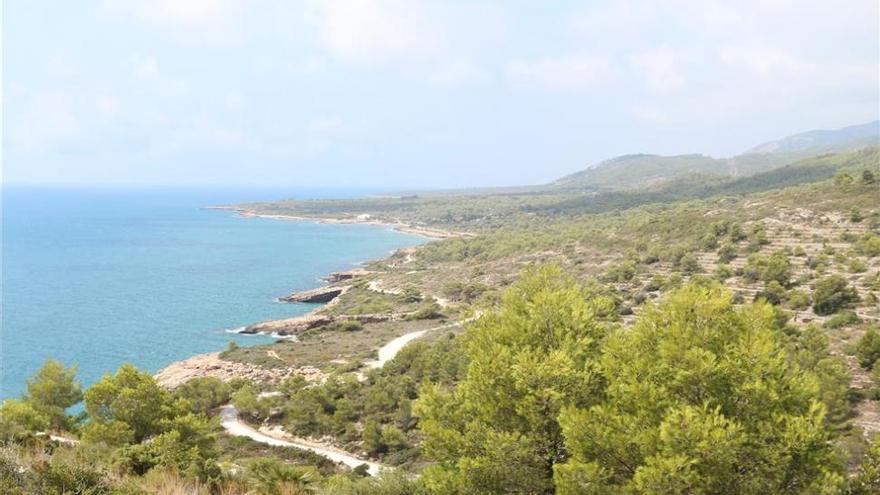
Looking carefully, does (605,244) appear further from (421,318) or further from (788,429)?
(788,429)

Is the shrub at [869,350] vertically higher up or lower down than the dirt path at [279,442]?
higher up

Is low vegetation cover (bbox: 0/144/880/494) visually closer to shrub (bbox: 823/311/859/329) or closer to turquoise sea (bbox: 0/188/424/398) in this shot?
shrub (bbox: 823/311/859/329)

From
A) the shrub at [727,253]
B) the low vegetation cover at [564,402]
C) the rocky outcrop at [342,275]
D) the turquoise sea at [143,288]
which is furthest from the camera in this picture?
the rocky outcrop at [342,275]

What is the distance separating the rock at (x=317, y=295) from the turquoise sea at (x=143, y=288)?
313 cm

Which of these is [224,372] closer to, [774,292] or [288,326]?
[288,326]

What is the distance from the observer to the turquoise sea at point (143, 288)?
62625 mm

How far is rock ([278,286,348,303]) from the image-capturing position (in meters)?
93.0

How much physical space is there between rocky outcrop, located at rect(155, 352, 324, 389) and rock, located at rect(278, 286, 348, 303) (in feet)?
120

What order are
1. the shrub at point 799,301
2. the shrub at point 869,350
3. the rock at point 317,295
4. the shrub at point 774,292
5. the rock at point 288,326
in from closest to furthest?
the shrub at point 869,350, the shrub at point 799,301, the shrub at point 774,292, the rock at point 288,326, the rock at point 317,295

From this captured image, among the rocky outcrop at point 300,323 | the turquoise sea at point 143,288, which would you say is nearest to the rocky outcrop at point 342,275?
the turquoise sea at point 143,288

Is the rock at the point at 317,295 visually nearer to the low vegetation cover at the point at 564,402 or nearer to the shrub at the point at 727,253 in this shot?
the low vegetation cover at the point at 564,402

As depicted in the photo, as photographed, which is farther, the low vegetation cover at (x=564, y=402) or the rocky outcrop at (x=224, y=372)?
the rocky outcrop at (x=224, y=372)

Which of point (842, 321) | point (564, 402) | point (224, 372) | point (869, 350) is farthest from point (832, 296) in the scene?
point (224, 372)

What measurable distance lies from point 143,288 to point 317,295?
31796mm
